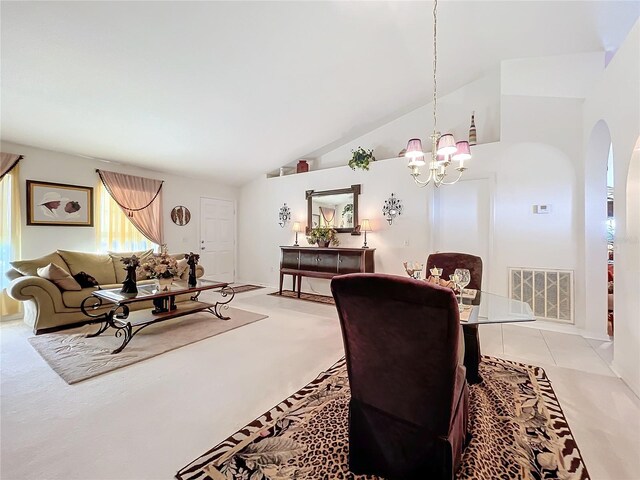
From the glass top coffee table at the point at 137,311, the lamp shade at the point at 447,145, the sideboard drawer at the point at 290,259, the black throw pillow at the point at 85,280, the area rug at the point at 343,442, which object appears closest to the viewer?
the area rug at the point at 343,442

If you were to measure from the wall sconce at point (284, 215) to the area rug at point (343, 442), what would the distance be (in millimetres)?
4453

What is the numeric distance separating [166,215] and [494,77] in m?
6.44

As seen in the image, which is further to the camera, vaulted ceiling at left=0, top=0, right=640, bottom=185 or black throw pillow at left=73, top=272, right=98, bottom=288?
black throw pillow at left=73, top=272, right=98, bottom=288

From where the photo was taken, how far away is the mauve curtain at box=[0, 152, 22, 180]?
378 centimetres

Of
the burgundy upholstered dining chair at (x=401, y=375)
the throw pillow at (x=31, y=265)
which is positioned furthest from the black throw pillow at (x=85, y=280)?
the burgundy upholstered dining chair at (x=401, y=375)

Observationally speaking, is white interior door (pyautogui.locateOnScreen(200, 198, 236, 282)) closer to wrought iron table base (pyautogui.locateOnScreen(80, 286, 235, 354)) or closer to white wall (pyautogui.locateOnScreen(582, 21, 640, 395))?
wrought iron table base (pyautogui.locateOnScreen(80, 286, 235, 354))

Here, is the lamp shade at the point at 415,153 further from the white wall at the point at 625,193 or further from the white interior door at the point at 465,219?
the white interior door at the point at 465,219

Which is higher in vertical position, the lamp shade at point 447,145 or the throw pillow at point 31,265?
the lamp shade at point 447,145

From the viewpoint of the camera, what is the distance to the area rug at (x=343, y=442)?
137cm

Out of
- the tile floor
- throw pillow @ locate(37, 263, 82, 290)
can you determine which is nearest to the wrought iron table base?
throw pillow @ locate(37, 263, 82, 290)

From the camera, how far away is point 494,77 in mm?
4211

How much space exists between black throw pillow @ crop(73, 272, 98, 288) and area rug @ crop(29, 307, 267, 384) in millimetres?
559

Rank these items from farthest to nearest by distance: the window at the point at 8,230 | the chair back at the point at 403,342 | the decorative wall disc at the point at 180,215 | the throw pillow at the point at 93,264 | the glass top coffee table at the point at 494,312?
1. the decorative wall disc at the point at 180,215
2. the throw pillow at the point at 93,264
3. the window at the point at 8,230
4. the glass top coffee table at the point at 494,312
5. the chair back at the point at 403,342

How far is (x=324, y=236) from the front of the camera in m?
5.37
